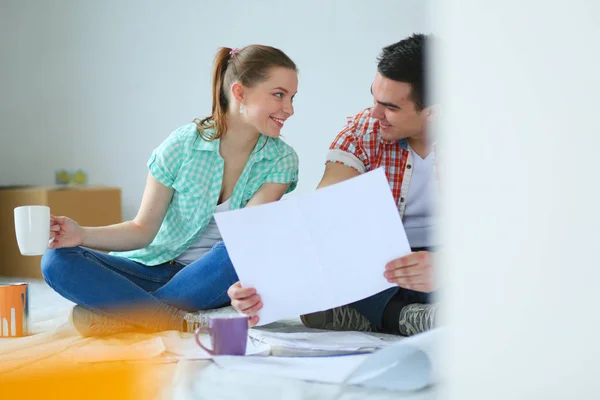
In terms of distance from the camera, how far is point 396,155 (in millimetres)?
1629

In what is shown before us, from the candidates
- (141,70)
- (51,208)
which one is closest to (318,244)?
(51,208)

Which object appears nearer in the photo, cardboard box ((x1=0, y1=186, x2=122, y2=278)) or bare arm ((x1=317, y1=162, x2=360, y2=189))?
bare arm ((x1=317, y1=162, x2=360, y2=189))

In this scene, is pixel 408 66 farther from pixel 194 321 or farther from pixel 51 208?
pixel 51 208

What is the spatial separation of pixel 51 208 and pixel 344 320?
2.18 meters

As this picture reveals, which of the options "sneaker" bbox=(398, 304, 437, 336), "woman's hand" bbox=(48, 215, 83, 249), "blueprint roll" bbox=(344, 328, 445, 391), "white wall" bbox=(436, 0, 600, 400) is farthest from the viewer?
"woman's hand" bbox=(48, 215, 83, 249)

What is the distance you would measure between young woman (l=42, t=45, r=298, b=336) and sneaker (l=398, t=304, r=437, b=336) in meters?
0.38

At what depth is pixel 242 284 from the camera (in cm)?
121

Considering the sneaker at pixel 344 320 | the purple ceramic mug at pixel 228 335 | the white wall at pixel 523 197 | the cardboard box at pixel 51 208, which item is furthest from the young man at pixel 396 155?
the cardboard box at pixel 51 208

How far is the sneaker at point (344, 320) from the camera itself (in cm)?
160

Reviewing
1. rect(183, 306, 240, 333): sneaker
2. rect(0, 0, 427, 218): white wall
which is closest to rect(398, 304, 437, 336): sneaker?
rect(183, 306, 240, 333): sneaker

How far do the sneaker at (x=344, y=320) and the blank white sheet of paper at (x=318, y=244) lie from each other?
39cm

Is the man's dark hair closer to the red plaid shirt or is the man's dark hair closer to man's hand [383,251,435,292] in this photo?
the red plaid shirt

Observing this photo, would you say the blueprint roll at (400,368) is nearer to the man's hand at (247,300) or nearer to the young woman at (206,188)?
the man's hand at (247,300)

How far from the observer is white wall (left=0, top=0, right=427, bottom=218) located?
3.21 m
